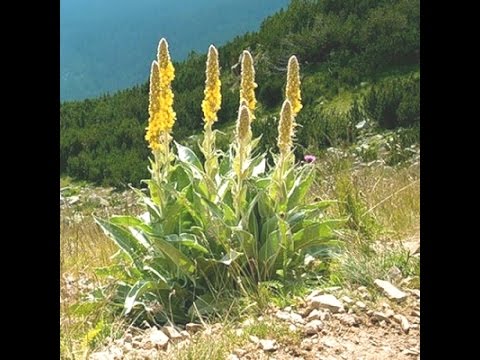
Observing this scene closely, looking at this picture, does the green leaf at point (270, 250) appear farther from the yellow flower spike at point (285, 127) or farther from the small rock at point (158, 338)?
the small rock at point (158, 338)

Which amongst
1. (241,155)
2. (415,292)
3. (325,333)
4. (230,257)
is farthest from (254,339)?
(241,155)

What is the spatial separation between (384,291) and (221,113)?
1799 centimetres

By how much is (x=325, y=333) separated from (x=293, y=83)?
4.59 ft

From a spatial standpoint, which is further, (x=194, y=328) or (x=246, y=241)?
(x=246, y=241)

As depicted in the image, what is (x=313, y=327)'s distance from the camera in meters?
2.94

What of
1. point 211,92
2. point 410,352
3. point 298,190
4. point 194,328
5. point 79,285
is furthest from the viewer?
point 79,285

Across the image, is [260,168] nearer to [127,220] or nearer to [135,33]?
[127,220]

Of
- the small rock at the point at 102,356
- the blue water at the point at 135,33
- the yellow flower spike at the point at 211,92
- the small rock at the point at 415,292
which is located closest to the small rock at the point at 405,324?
the small rock at the point at 415,292

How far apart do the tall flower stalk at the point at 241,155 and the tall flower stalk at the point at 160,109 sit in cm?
38

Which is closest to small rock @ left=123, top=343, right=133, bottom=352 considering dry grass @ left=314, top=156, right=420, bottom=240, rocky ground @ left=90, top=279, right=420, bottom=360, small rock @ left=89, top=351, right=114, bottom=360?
rocky ground @ left=90, top=279, right=420, bottom=360

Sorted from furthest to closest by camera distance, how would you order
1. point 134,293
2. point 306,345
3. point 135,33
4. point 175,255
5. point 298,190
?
point 135,33 → point 298,190 → point 175,255 → point 134,293 → point 306,345

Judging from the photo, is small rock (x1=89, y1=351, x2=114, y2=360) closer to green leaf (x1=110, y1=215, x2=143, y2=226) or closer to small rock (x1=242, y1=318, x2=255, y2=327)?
small rock (x1=242, y1=318, x2=255, y2=327)

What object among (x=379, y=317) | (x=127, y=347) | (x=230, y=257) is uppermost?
(x=230, y=257)

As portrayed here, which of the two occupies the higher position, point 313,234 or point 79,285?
point 313,234
